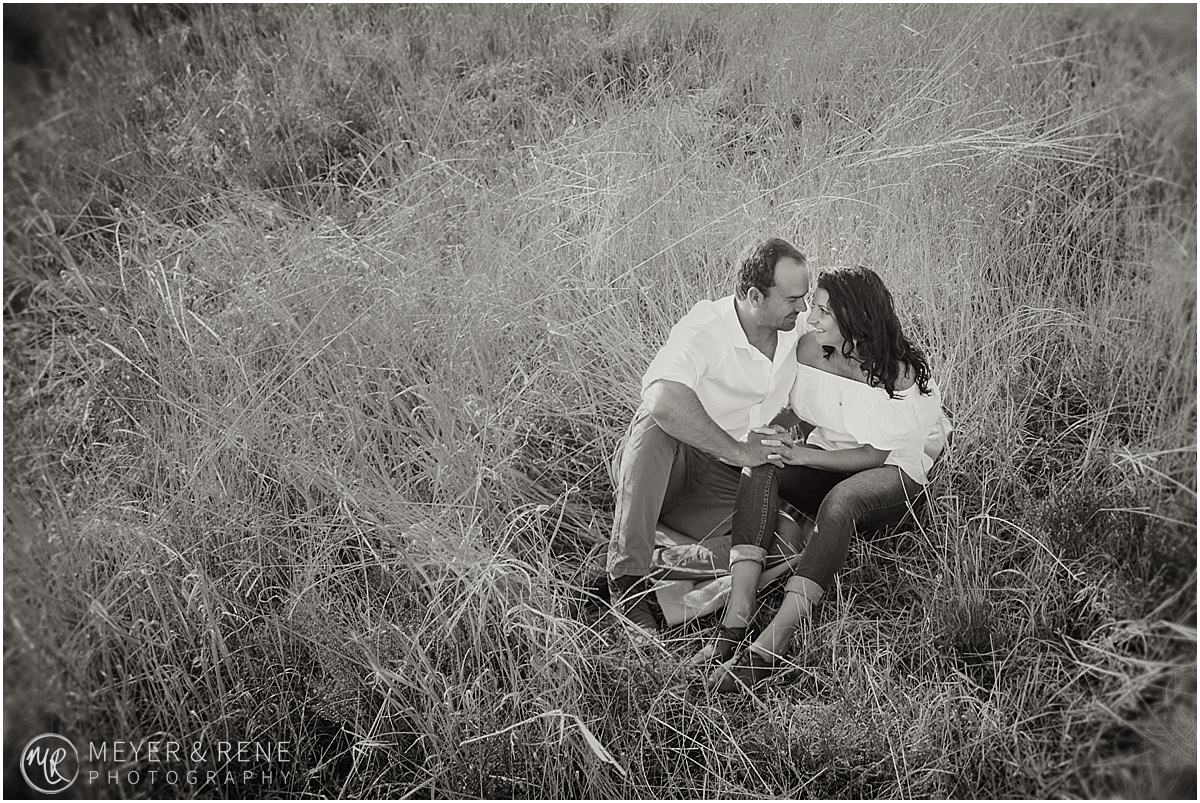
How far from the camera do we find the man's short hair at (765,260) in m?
3.29

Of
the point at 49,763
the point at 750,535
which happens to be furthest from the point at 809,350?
the point at 49,763

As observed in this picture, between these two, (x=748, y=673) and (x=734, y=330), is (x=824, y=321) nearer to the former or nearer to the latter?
(x=734, y=330)

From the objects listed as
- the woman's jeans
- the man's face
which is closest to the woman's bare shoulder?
the man's face

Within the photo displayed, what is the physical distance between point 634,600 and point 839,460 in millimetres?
753

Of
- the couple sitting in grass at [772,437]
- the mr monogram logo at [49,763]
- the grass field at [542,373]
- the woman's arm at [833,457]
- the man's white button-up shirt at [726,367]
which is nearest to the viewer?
the mr monogram logo at [49,763]

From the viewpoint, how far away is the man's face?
3.29 metres

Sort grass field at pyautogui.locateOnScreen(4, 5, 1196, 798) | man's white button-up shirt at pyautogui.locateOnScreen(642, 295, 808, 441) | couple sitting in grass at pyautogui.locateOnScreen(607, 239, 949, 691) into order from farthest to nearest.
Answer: man's white button-up shirt at pyautogui.locateOnScreen(642, 295, 808, 441)
couple sitting in grass at pyautogui.locateOnScreen(607, 239, 949, 691)
grass field at pyautogui.locateOnScreen(4, 5, 1196, 798)

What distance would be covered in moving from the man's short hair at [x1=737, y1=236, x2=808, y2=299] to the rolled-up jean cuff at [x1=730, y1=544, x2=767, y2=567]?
77 centimetres

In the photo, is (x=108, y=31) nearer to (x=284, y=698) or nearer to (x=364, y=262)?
(x=364, y=262)

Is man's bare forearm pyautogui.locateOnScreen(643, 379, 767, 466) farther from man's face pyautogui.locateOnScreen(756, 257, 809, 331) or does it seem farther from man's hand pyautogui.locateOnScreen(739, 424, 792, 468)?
man's face pyautogui.locateOnScreen(756, 257, 809, 331)

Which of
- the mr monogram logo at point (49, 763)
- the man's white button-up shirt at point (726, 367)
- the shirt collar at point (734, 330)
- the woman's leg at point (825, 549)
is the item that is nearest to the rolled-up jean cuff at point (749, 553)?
the woman's leg at point (825, 549)

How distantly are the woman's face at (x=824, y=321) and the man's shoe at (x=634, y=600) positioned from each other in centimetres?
92

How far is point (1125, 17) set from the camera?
420 cm

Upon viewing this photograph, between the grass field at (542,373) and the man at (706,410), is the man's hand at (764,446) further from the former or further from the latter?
the grass field at (542,373)
